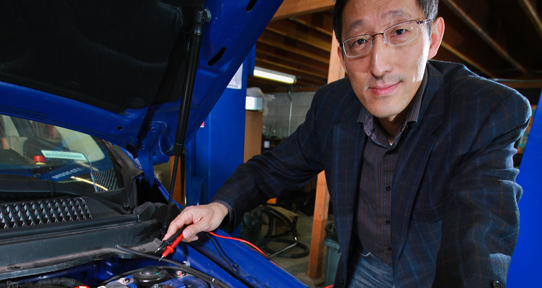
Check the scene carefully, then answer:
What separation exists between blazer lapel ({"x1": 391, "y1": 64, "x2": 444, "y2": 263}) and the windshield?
3.63 feet

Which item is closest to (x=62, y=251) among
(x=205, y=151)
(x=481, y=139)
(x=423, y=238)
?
(x=423, y=238)

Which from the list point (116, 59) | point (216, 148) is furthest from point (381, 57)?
point (216, 148)

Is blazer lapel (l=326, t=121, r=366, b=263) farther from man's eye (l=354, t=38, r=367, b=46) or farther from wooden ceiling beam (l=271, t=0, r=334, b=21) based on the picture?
wooden ceiling beam (l=271, t=0, r=334, b=21)

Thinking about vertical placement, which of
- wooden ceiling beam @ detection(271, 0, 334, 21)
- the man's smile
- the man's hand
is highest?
wooden ceiling beam @ detection(271, 0, 334, 21)

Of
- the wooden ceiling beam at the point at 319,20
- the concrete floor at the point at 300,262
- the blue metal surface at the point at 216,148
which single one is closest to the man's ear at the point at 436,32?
the blue metal surface at the point at 216,148

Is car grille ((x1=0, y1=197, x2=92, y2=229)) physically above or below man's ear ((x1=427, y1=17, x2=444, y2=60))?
below

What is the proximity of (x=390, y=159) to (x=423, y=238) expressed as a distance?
0.95 feet

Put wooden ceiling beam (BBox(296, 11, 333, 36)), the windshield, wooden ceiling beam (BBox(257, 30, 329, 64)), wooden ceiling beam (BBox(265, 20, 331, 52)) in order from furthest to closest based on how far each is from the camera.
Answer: wooden ceiling beam (BBox(257, 30, 329, 64)) < wooden ceiling beam (BBox(265, 20, 331, 52)) < wooden ceiling beam (BBox(296, 11, 333, 36)) < the windshield

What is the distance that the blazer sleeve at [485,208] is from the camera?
674mm

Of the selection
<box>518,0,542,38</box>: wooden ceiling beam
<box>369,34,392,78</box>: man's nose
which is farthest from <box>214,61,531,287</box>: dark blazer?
<box>518,0,542,38</box>: wooden ceiling beam

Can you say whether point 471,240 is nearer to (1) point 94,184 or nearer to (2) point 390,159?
(2) point 390,159

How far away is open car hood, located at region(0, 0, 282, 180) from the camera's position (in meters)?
0.75

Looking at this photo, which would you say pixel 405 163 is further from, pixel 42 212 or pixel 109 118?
pixel 42 212

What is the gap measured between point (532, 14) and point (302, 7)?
235cm
